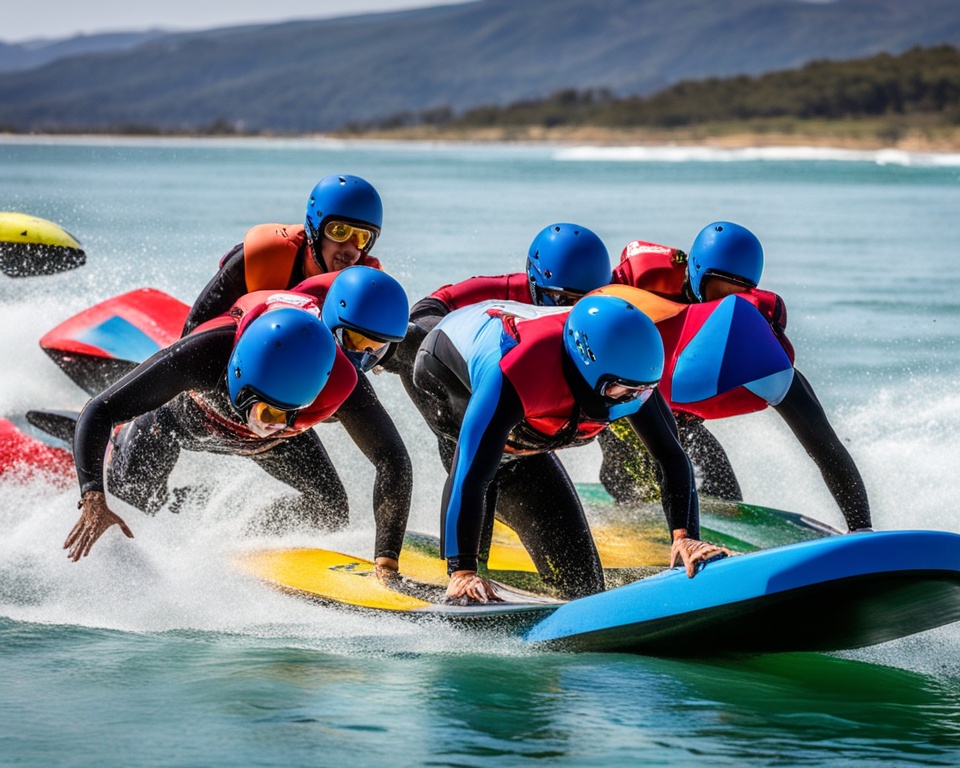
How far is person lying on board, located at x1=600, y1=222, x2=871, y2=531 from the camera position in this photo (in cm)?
509

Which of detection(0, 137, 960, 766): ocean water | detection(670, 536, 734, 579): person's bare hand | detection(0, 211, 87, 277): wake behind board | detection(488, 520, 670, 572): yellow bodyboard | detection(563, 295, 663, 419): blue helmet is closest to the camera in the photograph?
Result: detection(0, 137, 960, 766): ocean water

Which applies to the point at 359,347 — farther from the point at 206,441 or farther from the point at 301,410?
the point at 206,441

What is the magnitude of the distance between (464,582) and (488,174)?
40674mm

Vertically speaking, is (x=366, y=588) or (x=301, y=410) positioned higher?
(x=301, y=410)

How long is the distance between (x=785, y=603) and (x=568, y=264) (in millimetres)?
1758

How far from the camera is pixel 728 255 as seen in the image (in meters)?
5.66

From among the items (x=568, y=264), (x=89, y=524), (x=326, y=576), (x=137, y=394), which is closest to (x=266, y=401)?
(x=137, y=394)

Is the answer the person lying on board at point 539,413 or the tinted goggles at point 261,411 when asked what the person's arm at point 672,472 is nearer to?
the person lying on board at point 539,413

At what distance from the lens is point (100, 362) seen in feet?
26.3

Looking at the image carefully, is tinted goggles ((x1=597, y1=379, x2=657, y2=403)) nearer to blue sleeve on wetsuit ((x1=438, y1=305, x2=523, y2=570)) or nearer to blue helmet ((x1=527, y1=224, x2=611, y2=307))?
blue sleeve on wetsuit ((x1=438, y1=305, x2=523, y2=570))

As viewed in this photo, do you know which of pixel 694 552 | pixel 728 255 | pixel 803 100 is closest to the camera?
pixel 694 552

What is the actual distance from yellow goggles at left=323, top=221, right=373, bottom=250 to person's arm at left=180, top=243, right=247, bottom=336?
1.27ft

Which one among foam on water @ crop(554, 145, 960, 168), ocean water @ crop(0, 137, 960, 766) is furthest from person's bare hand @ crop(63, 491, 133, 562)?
foam on water @ crop(554, 145, 960, 168)

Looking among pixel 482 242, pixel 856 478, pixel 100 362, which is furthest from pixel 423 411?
pixel 482 242
